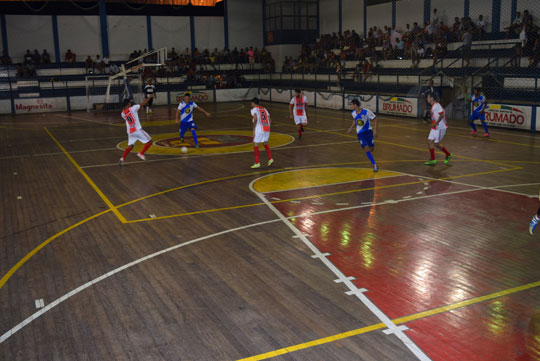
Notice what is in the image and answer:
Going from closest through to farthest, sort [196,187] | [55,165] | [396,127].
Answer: [196,187]
[55,165]
[396,127]

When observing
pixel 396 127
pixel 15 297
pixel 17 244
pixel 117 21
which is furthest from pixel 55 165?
pixel 117 21

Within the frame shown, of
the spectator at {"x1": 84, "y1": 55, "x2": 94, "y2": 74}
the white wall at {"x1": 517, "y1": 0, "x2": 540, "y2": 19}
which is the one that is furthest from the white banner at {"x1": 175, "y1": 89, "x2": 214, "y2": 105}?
the white wall at {"x1": 517, "y1": 0, "x2": 540, "y2": 19}

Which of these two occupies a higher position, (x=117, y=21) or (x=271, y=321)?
(x=117, y=21)

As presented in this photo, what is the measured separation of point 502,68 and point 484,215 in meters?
19.0

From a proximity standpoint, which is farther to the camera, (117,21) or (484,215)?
(117,21)

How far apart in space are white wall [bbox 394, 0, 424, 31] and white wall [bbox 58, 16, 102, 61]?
23954mm

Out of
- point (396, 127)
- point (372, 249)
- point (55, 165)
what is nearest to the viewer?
point (372, 249)

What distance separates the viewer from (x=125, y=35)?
44188 millimetres

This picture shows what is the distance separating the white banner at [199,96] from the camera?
3978 centimetres

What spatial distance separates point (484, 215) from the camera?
33.4 feet

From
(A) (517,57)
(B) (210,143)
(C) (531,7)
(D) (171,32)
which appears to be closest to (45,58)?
(D) (171,32)

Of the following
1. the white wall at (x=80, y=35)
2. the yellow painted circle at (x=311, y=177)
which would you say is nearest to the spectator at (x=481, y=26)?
the yellow painted circle at (x=311, y=177)

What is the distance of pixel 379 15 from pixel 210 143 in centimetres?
2443

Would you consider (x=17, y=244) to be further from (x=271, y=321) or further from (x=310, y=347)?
(x=310, y=347)
